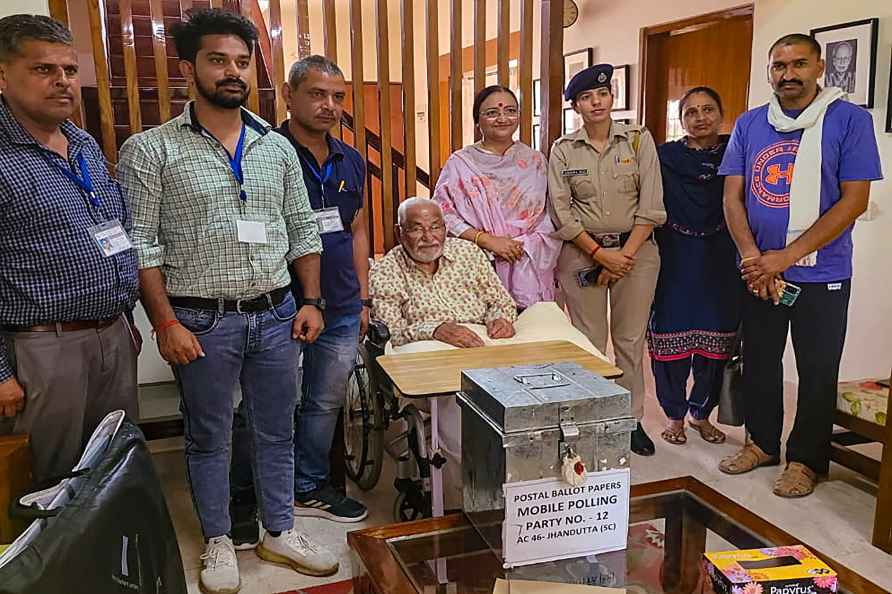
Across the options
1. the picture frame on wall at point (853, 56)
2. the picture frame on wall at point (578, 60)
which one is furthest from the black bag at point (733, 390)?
the picture frame on wall at point (578, 60)

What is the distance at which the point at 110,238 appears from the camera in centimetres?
182

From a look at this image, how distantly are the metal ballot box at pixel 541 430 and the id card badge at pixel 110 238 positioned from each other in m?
1.04

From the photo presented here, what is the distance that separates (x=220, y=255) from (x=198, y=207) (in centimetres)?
13

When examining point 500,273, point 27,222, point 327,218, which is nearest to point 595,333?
point 500,273

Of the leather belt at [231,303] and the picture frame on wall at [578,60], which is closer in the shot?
the leather belt at [231,303]

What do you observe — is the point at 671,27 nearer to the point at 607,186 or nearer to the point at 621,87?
the point at 621,87

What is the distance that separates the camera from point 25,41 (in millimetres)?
1717

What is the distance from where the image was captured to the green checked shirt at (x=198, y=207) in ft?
6.12

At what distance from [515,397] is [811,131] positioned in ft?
6.05

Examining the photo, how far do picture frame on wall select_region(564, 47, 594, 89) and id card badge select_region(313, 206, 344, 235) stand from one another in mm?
3335

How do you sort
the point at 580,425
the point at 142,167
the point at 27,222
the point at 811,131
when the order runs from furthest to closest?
the point at 811,131 < the point at 142,167 < the point at 27,222 < the point at 580,425

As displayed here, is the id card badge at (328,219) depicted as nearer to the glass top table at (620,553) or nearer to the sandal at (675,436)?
the glass top table at (620,553)

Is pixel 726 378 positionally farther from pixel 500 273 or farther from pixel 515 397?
pixel 515 397

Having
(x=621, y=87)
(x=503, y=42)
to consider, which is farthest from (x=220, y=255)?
(x=621, y=87)
